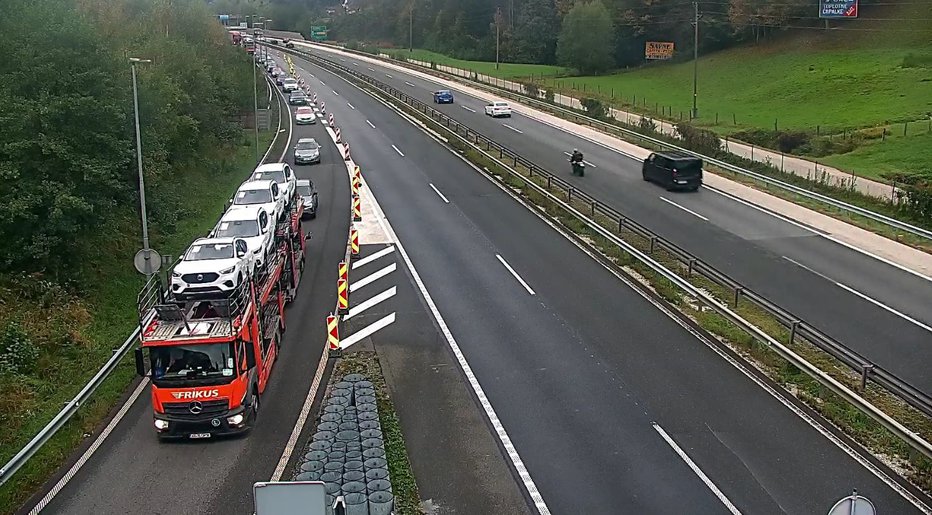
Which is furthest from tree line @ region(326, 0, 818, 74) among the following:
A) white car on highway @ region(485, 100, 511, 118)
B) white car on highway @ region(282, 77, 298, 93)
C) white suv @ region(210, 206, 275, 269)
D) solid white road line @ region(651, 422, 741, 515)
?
solid white road line @ region(651, 422, 741, 515)

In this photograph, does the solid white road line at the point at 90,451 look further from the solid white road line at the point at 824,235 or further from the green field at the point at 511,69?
the green field at the point at 511,69

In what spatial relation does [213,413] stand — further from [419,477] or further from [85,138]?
[85,138]

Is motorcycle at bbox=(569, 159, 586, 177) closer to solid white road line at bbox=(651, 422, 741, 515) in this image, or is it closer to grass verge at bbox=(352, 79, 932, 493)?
grass verge at bbox=(352, 79, 932, 493)

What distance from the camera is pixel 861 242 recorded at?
31.6 m

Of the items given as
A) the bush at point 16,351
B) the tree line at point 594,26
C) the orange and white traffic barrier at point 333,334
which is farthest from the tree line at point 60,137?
the tree line at point 594,26

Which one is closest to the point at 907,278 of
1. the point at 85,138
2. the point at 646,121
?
the point at 85,138

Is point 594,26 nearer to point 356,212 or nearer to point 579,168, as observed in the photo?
point 579,168

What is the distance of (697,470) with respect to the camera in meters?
15.1

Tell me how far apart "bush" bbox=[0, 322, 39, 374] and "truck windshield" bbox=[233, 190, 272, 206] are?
10531mm

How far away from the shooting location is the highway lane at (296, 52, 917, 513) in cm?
1448

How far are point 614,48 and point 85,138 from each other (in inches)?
4273

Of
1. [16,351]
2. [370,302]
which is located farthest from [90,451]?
[370,302]

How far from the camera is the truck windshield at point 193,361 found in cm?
1642

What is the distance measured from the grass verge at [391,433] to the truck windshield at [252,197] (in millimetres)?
10577
